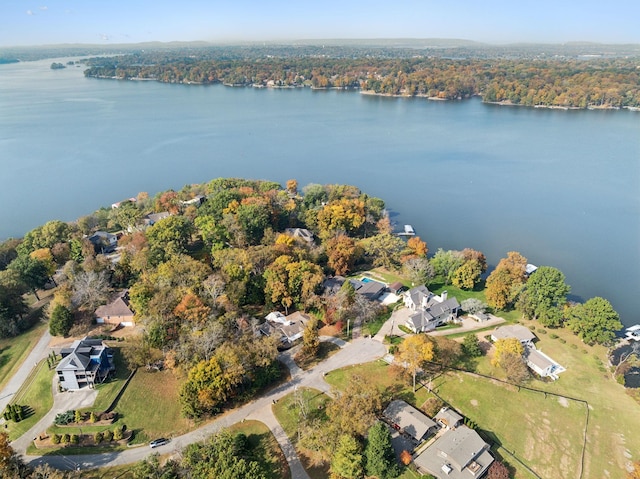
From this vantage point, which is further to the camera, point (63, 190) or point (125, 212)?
point (63, 190)

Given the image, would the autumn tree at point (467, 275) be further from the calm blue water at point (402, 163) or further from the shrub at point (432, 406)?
the shrub at point (432, 406)

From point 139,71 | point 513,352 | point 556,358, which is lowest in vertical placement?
point 556,358

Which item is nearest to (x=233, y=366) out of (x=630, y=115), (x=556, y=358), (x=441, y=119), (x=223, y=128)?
(x=556, y=358)

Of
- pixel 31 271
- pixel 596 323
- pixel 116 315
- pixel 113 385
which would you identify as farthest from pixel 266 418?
pixel 31 271

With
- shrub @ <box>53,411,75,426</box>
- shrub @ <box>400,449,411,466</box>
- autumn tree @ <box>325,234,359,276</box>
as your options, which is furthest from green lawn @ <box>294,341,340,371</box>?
shrub @ <box>53,411,75,426</box>

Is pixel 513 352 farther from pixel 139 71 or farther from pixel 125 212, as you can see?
pixel 139 71

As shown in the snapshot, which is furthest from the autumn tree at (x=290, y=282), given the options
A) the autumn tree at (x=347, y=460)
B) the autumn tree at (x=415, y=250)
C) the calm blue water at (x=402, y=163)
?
the calm blue water at (x=402, y=163)

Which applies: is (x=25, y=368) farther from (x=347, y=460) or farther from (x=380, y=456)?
(x=380, y=456)
